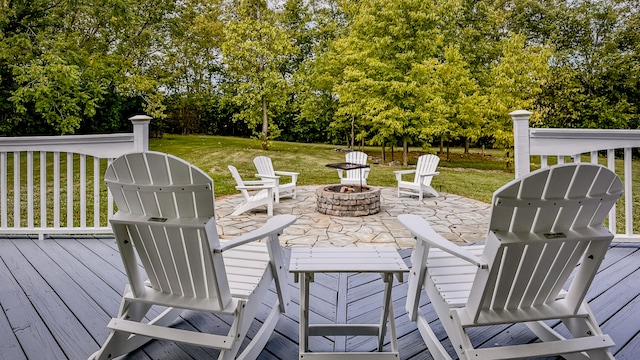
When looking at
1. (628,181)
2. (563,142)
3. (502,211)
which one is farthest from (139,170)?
(628,181)

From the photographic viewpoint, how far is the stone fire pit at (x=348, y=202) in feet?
17.0

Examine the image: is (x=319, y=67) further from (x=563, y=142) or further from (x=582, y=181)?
(x=582, y=181)

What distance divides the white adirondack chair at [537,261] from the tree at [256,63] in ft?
33.6

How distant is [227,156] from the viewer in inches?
438

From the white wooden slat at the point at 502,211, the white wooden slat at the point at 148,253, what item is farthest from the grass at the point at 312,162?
the white wooden slat at the point at 502,211

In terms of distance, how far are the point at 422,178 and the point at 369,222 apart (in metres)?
1.71

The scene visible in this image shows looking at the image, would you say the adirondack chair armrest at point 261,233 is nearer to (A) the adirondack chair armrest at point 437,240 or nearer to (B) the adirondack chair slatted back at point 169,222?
(B) the adirondack chair slatted back at point 169,222

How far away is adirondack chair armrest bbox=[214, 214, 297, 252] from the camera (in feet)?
5.24

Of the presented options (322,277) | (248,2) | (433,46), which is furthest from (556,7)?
(322,277)

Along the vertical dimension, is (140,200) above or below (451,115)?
below

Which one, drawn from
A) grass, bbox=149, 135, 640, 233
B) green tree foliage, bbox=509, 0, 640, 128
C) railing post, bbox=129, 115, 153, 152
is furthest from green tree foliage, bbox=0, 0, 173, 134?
green tree foliage, bbox=509, 0, 640, 128

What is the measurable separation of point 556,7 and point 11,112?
15.0 m

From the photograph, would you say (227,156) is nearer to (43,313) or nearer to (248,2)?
(248,2)

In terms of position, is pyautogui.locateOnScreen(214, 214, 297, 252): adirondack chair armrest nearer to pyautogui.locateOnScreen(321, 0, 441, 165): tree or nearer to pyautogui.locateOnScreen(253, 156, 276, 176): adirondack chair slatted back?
pyautogui.locateOnScreen(253, 156, 276, 176): adirondack chair slatted back
